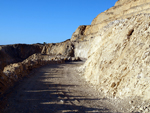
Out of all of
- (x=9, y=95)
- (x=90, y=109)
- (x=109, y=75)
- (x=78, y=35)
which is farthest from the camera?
(x=78, y=35)

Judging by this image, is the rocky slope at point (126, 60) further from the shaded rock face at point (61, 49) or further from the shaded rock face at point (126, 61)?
the shaded rock face at point (61, 49)

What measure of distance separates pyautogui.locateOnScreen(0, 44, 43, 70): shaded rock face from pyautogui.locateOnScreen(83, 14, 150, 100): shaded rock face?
3986cm

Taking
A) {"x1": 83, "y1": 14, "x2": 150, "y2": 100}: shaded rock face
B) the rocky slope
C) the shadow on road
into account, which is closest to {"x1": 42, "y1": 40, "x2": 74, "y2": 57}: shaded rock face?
the rocky slope

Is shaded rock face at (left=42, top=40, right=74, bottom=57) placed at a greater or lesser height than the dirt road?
greater

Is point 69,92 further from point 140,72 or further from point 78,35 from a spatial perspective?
point 78,35

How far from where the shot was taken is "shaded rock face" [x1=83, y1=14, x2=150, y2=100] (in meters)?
5.17

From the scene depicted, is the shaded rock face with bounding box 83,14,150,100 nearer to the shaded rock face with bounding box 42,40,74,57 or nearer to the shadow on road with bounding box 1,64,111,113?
the shadow on road with bounding box 1,64,111,113

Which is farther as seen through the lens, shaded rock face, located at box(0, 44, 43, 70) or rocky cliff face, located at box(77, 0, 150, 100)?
shaded rock face, located at box(0, 44, 43, 70)

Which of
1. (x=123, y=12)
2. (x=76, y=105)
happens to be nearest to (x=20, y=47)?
(x=123, y=12)

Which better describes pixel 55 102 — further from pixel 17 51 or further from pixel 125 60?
pixel 17 51

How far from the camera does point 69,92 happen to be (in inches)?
272

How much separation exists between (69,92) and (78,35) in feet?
135

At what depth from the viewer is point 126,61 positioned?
243 inches

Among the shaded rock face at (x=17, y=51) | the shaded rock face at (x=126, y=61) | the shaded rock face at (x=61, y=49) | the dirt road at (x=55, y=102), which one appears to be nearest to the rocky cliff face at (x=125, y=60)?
the shaded rock face at (x=126, y=61)
